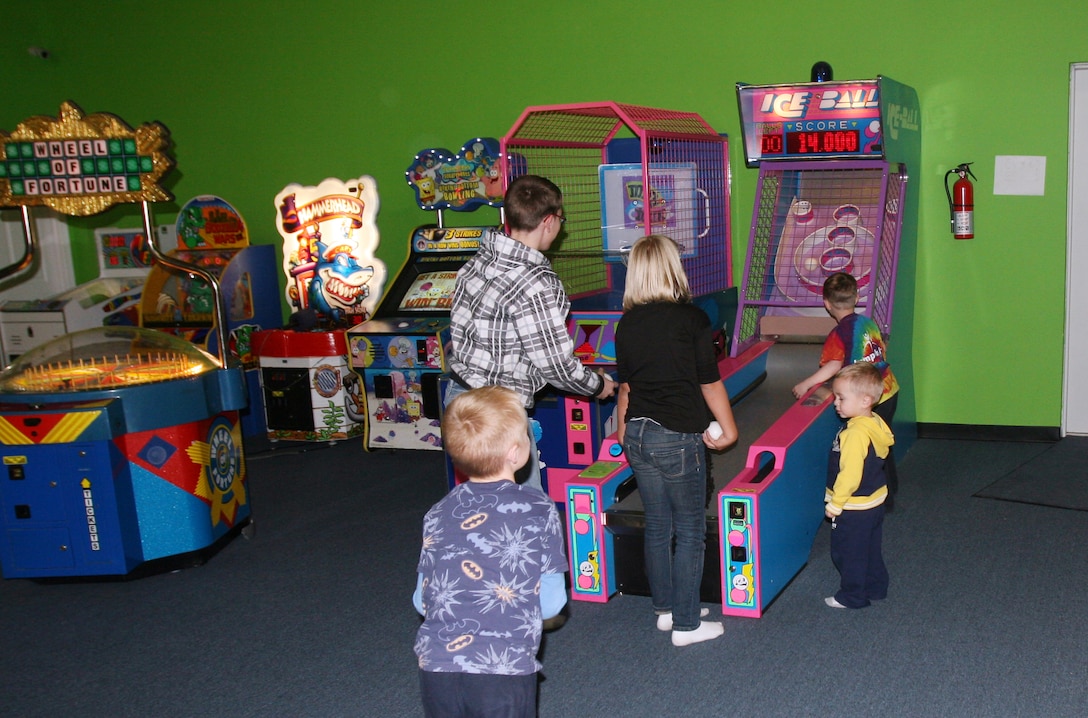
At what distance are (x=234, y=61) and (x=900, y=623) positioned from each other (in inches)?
237

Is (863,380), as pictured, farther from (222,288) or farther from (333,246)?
(222,288)

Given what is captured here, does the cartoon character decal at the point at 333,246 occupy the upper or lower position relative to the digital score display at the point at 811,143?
lower

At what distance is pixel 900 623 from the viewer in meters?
3.54

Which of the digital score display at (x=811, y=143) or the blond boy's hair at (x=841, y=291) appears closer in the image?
the blond boy's hair at (x=841, y=291)

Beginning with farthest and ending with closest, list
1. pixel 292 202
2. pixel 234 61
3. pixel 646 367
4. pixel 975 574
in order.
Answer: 1. pixel 234 61
2. pixel 292 202
3. pixel 975 574
4. pixel 646 367

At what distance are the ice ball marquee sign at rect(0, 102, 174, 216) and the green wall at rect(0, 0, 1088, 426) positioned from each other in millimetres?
2476

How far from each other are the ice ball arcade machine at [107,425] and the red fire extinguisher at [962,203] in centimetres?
389

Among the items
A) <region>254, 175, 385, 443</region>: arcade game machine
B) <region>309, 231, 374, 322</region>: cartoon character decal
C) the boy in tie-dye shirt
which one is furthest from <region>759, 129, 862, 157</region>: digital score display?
<region>309, 231, 374, 322</region>: cartoon character decal

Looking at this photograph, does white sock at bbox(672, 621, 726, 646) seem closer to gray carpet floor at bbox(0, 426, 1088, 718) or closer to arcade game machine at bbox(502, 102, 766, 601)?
gray carpet floor at bbox(0, 426, 1088, 718)

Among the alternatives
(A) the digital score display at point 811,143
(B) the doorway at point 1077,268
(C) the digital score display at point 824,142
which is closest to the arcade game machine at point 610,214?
(A) the digital score display at point 811,143

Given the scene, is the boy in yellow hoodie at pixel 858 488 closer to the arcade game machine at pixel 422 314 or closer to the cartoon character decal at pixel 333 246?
the arcade game machine at pixel 422 314

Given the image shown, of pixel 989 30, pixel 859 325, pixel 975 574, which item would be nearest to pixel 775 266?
pixel 859 325

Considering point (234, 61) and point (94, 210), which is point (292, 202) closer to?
point (234, 61)

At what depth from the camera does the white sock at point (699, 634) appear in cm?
345
